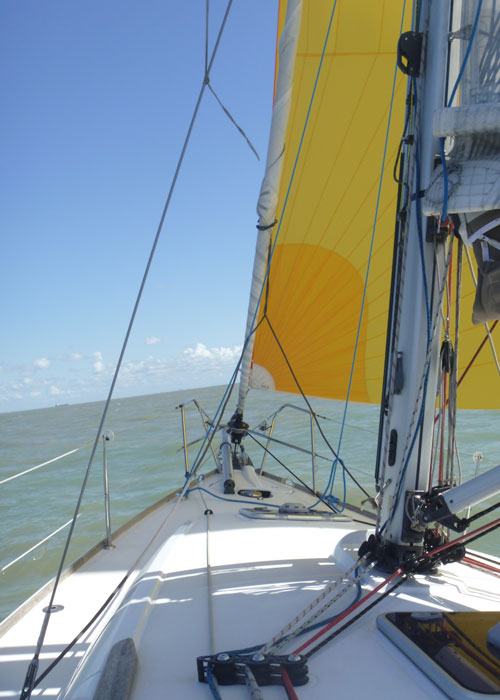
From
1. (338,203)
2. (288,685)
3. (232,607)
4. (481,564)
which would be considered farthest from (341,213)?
(288,685)

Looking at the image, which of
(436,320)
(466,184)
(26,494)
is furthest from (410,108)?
(26,494)

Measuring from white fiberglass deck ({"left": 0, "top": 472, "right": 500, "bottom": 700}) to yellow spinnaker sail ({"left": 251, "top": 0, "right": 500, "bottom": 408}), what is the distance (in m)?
1.33

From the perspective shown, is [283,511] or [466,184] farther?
[283,511]

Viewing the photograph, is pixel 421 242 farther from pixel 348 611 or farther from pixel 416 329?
pixel 348 611

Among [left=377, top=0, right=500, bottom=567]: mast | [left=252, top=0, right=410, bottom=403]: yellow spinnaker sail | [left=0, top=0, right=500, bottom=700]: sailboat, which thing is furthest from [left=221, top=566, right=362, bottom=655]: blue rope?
[left=252, top=0, right=410, bottom=403]: yellow spinnaker sail

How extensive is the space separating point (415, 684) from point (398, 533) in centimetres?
49

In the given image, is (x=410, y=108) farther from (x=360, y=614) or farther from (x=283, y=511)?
(x=283, y=511)

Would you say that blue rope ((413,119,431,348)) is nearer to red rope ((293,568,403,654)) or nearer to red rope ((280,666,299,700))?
red rope ((293,568,403,654))

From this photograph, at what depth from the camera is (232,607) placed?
1.30 metres

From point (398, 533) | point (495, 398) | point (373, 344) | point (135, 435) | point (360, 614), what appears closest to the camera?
point (360, 614)

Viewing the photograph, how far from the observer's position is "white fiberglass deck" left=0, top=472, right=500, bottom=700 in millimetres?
963

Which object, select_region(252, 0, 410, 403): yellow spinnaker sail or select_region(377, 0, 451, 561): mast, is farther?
select_region(252, 0, 410, 403): yellow spinnaker sail

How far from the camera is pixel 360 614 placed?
1164mm

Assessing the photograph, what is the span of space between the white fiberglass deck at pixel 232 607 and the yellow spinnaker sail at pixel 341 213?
4.37ft
